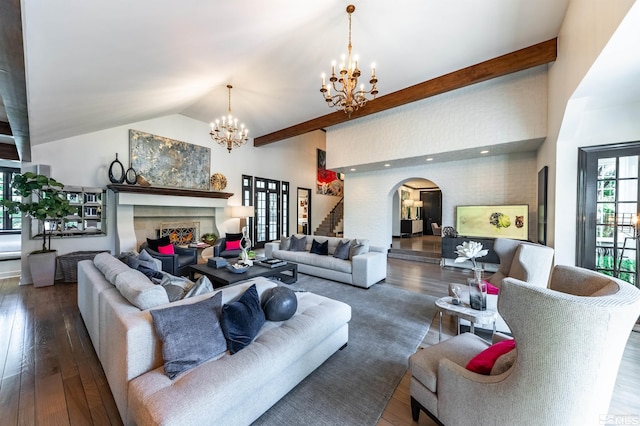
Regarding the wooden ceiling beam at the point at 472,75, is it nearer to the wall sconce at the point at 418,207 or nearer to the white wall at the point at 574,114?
the white wall at the point at 574,114

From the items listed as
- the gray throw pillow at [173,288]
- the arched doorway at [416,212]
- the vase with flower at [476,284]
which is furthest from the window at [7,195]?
the arched doorway at [416,212]

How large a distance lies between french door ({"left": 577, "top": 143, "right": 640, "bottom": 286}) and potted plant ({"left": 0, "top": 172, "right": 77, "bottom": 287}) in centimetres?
834

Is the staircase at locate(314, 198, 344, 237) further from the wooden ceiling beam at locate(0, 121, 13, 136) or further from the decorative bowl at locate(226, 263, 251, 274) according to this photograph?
the wooden ceiling beam at locate(0, 121, 13, 136)

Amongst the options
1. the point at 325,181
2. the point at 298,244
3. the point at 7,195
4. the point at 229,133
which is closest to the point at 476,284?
the point at 298,244

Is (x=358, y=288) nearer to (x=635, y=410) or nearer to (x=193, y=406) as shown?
(x=635, y=410)

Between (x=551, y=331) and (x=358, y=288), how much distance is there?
346cm

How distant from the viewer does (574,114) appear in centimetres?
311

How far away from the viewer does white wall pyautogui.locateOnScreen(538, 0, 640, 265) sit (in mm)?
2248

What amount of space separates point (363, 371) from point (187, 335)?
149 centimetres

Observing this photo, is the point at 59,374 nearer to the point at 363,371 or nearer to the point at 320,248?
the point at 363,371

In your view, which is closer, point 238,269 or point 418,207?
point 238,269

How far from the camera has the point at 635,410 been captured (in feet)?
5.68

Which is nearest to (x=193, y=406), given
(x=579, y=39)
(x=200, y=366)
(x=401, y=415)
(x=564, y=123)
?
(x=200, y=366)

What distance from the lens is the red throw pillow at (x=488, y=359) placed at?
134 cm
